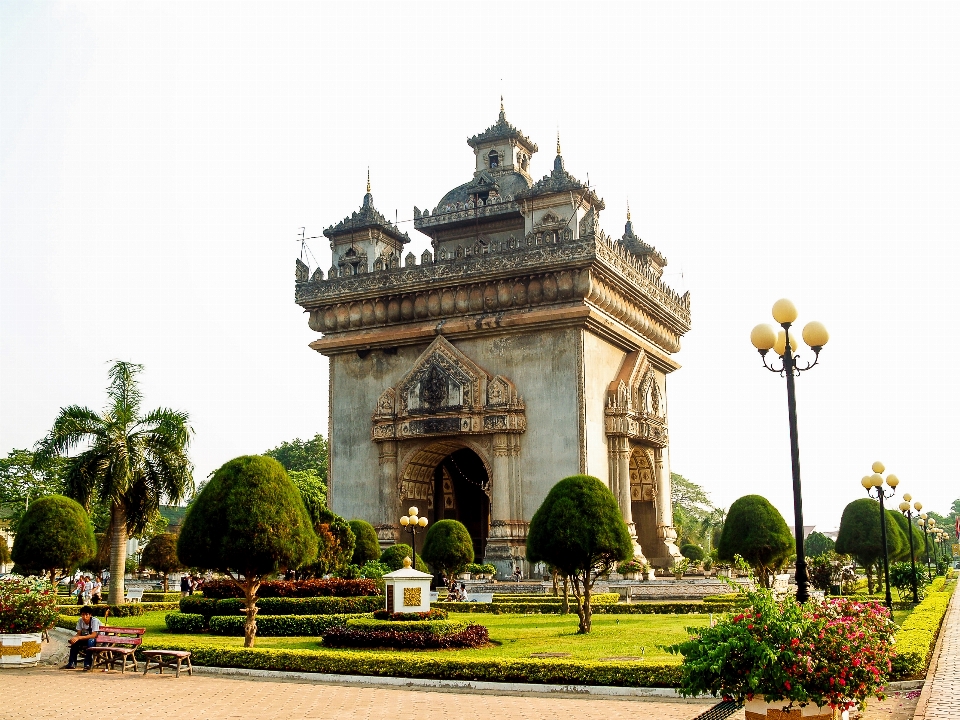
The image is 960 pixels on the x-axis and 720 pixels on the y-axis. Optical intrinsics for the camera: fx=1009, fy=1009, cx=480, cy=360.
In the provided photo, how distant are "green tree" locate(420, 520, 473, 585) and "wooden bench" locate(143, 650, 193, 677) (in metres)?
13.7

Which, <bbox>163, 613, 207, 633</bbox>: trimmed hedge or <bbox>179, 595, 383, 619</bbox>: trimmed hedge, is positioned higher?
<bbox>179, 595, 383, 619</bbox>: trimmed hedge

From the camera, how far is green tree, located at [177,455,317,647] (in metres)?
16.6

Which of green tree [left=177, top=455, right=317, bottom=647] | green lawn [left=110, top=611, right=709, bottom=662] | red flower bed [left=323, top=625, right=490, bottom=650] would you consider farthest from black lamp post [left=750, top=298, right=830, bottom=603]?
green tree [left=177, top=455, right=317, bottom=647]

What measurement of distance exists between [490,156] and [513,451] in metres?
13.6

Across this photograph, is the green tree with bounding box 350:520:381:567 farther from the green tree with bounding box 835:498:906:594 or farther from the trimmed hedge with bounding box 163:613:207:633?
the green tree with bounding box 835:498:906:594

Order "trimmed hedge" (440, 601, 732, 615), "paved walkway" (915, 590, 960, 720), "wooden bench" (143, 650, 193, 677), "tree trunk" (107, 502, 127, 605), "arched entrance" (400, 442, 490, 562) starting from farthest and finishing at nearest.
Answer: "arched entrance" (400, 442, 490, 562) < "tree trunk" (107, 502, 127, 605) < "trimmed hedge" (440, 601, 732, 615) < "wooden bench" (143, 650, 193, 677) < "paved walkway" (915, 590, 960, 720)

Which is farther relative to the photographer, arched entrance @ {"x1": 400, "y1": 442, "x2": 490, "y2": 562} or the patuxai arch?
arched entrance @ {"x1": 400, "y1": 442, "x2": 490, "y2": 562}

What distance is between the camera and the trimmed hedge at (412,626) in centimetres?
1703

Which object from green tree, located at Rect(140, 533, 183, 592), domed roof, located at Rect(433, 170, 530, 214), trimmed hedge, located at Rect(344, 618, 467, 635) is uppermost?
domed roof, located at Rect(433, 170, 530, 214)

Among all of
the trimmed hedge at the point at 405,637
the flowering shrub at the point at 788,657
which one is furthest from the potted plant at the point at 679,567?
the flowering shrub at the point at 788,657

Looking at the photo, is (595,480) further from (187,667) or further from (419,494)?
(419,494)

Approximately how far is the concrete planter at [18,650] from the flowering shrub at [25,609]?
1.27 ft

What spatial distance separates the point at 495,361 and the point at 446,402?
6.86ft

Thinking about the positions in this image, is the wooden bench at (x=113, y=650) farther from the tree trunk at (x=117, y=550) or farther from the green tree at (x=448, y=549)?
the green tree at (x=448, y=549)
